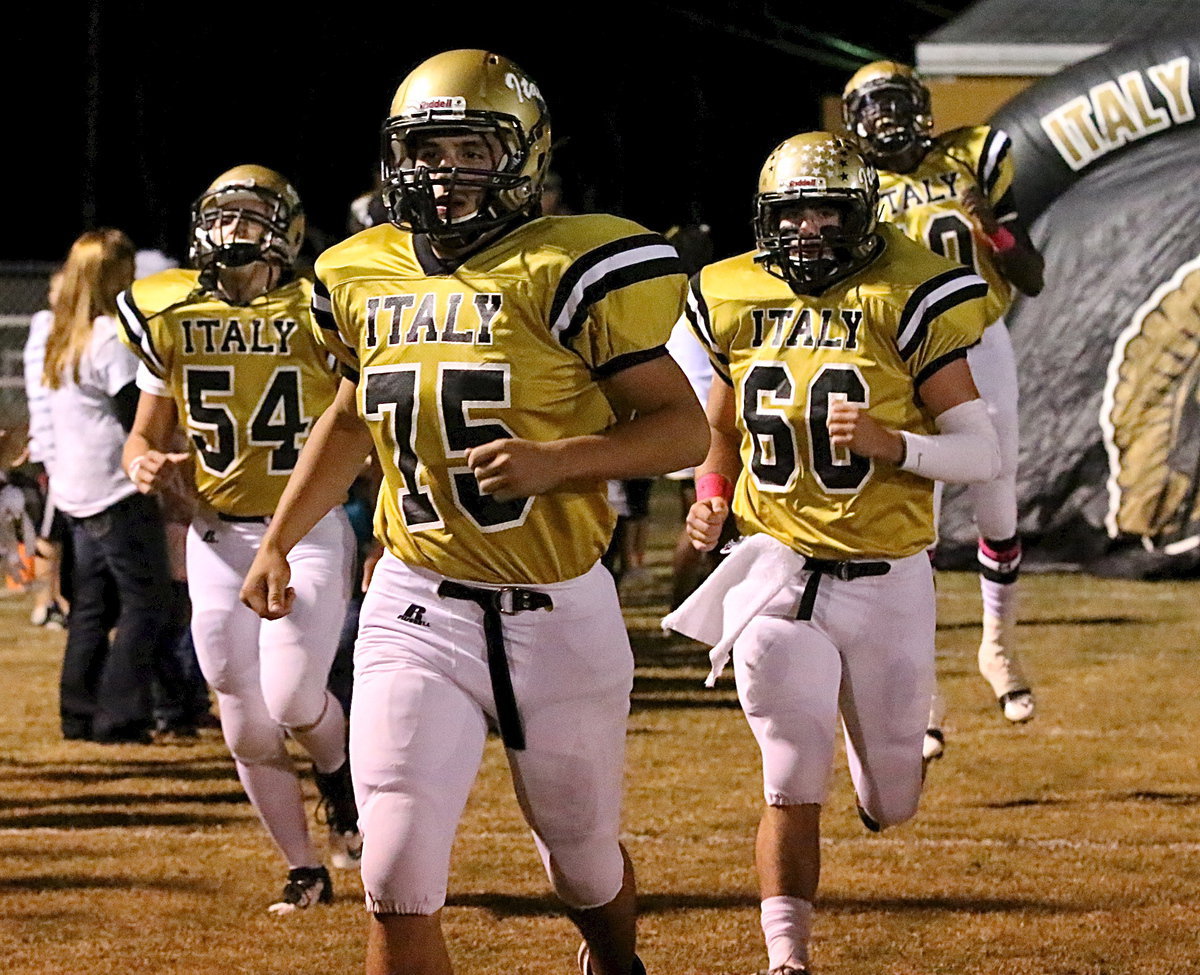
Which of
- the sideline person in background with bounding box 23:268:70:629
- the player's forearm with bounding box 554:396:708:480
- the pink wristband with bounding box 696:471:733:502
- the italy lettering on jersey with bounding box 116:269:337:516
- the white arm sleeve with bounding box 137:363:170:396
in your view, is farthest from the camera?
the sideline person in background with bounding box 23:268:70:629

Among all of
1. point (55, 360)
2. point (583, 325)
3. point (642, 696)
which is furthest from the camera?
point (642, 696)

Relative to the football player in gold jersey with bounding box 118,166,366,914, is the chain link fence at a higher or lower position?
lower

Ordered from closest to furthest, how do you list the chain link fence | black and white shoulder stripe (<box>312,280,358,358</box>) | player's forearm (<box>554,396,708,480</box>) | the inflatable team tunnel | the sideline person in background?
1. player's forearm (<box>554,396,708,480</box>)
2. black and white shoulder stripe (<box>312,280,358,358</box>)
3. the sideline person in background
4. the inflatable team tunnel
5. the chain link fence

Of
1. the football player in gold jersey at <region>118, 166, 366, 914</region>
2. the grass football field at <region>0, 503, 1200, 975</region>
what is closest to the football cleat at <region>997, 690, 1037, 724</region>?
the grass football field at <region>0, 503, 1200, 975</region>

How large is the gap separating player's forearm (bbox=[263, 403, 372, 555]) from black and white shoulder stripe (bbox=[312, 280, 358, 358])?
0.14m

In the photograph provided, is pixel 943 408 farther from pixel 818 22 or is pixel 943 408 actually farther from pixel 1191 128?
pixel 818 22

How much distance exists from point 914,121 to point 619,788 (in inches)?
141

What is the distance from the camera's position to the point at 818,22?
35.3 m

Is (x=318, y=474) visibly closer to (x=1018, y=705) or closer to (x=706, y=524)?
(x=706, y=524)

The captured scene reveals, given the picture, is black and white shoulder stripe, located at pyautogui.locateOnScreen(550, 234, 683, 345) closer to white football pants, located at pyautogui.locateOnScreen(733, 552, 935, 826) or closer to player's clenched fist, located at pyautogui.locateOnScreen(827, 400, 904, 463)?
player's clenched fist, located at pyautogui.locateOnScreen(827, 400, 904, 463)

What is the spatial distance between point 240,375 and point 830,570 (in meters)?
1.74

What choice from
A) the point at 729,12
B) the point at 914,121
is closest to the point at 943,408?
the point at 914,121

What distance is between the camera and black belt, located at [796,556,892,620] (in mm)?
4703

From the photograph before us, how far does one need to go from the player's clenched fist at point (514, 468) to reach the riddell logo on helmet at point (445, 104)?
1.94ft
